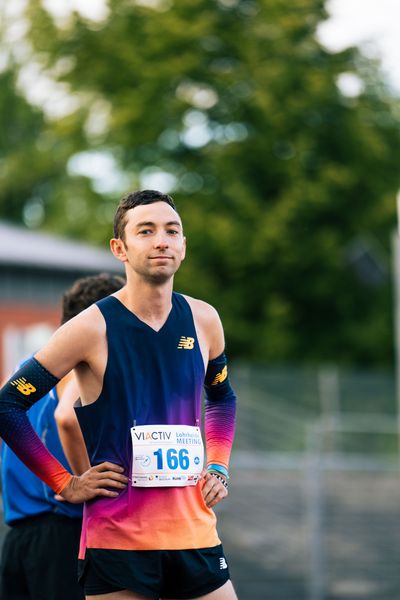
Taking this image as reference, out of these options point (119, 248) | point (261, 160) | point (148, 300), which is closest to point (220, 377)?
point (148, 300)

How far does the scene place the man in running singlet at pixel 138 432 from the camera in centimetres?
390

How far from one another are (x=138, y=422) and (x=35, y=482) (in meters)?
1.18

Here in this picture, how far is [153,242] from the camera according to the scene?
3963mm

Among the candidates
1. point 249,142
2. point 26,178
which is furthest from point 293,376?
point 26,178

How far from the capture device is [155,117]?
96.1ft

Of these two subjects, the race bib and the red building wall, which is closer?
the race bib

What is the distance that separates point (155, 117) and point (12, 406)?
Result: 84.4ft

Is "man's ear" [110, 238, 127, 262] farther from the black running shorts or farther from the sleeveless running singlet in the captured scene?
the black running shorts

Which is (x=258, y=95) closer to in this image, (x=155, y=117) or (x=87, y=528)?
(x=155, y=117)

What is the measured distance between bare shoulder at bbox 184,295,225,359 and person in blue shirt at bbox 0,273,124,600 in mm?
723

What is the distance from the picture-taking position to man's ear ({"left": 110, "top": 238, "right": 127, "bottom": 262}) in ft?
13.3

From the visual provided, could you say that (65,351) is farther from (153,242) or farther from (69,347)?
(153,242)

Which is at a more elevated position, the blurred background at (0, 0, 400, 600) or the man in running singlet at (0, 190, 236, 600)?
the blurred background at (0, 0, 400, 600)

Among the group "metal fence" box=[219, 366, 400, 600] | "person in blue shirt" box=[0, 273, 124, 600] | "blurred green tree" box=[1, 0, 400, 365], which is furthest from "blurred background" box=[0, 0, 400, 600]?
"person in blue shirt" box=[0, 273, 124, 600]
